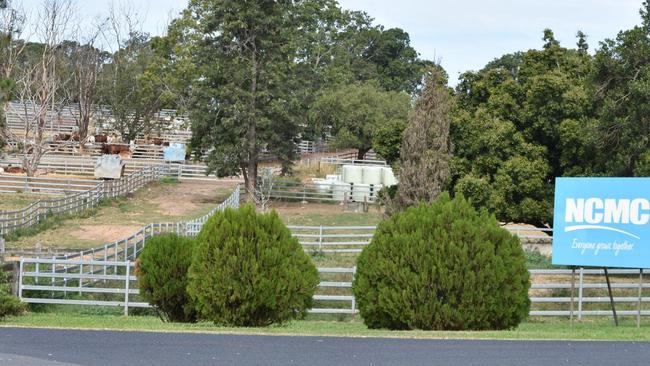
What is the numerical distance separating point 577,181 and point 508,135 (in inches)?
921

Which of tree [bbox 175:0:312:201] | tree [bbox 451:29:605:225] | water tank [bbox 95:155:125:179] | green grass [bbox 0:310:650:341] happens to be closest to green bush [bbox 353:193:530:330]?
green grass [bbox 0:310:650:341]

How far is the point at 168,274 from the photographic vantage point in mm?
21172

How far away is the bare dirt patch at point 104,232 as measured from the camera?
158ft

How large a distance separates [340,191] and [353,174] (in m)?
1.68

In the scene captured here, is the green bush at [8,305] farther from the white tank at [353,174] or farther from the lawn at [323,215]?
the white tank at [353,174]

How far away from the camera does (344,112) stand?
82.2m

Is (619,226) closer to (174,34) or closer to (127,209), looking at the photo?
(127,209)

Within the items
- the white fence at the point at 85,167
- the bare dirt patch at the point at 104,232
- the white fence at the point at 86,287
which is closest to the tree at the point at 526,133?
the white fence at the point at 86,287

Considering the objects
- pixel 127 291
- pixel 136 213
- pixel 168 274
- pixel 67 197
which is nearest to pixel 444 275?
pixel 168 274

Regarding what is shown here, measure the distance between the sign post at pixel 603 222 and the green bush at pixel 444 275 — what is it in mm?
1959

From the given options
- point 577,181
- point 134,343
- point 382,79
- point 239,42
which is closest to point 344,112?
point 239,42

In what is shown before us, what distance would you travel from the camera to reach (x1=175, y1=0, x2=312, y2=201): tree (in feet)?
204

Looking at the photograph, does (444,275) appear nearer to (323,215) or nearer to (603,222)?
(603,222)

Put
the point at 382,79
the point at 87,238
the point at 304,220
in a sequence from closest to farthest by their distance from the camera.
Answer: the point at 87,238, the point at 304,220, the point at 382,79
